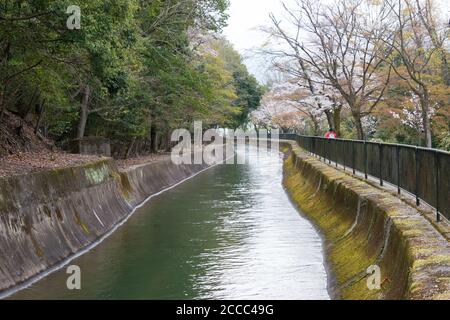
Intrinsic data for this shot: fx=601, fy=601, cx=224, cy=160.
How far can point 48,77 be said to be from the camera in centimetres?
1767

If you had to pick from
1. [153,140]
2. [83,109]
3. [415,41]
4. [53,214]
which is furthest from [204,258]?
[153,140]

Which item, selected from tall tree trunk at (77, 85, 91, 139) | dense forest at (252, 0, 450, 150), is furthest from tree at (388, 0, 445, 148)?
tall tree trunk at (77, 85, 91, 139)

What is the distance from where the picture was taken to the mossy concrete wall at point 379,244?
7.49 meters

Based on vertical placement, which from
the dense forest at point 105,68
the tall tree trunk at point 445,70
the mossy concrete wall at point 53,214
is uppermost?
the tall tree trunk at point 445,70

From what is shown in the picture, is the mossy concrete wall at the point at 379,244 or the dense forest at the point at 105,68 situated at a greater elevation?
the dense forest at the point at 105,68

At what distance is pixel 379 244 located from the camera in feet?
36.1

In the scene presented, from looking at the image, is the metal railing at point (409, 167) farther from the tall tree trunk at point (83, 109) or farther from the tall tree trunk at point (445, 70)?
the tall tree trunk at point (445, 70)

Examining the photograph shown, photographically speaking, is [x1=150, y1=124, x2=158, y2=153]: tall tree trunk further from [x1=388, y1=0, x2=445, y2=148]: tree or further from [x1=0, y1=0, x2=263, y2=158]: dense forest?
[x1=388, y1=0, x2=445, y2=148]: tree

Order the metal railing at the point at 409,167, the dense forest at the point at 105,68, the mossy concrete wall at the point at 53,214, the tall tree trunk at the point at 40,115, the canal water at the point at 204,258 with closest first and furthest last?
the metal railing at the point at 409,167 < the canal water at the point at 204,258 < the mossy concrete wall at the point at 53,214 < the dense forest at the point at 105,68 < the tall tree trunk at the point at 40,115

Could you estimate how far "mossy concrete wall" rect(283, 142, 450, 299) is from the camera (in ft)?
24.6

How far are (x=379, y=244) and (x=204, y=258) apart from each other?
202 inches

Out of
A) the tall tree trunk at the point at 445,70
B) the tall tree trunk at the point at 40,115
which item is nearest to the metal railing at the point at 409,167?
the tall tree trunk at the point at 40,115

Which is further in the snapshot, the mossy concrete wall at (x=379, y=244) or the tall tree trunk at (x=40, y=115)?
the tall tree trunk at (x=40, y=115)

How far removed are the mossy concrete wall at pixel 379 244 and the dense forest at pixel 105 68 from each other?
6.86m
